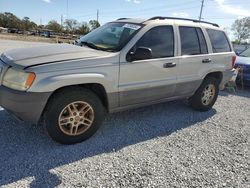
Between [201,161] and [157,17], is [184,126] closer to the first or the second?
[201,161]

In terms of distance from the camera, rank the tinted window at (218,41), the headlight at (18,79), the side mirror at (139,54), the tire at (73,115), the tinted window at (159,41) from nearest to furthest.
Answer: the headlight at (18,79) → the tire at (73,115) → the side mirror at (139,54) → the tinted window at (159,41) → the tinted window at (218,41)

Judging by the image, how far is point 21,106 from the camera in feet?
9.91

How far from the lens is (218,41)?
536cm

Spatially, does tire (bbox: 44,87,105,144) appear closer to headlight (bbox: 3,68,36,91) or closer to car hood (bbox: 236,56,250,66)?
headlight (bbox: 3,68,36,91)

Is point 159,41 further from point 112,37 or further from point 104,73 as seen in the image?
point 104,73

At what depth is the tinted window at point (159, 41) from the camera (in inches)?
156

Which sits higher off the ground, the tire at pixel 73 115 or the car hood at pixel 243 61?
the car hood at pixel 243 61

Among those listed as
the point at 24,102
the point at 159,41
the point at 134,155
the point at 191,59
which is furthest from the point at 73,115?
the point at 191,59

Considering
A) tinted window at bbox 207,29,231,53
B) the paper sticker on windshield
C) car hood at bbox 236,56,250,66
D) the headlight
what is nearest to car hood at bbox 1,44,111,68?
the headlight

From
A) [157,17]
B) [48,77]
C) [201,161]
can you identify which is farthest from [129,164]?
[157,17]

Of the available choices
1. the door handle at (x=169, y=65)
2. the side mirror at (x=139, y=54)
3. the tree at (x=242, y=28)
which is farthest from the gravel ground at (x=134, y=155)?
the tree at (x=242, y=28)

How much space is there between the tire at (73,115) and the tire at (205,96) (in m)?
2.44

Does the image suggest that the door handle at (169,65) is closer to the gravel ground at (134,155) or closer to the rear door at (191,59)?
the rear door at (191,59)

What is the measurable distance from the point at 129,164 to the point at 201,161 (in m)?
1.03
